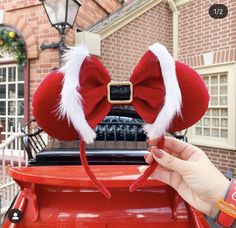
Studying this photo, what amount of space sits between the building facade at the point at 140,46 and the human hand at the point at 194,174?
13.6 ft

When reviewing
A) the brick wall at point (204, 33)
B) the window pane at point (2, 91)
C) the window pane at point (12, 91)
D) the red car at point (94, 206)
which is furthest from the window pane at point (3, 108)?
the red car at point (94, 206)

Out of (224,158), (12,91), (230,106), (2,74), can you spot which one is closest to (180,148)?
(230,106)

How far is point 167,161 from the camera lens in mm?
1077

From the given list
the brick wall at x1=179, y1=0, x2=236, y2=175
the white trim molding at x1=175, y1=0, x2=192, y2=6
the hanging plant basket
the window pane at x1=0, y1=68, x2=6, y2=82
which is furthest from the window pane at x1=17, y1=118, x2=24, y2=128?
the white trim molding at x1=175, y1=0, x2=192, y2=6

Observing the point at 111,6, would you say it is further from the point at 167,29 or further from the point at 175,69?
the point at 175,69

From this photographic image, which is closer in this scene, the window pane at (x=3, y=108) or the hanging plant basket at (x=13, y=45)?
the hanging plant basket at (x=13, y=45)

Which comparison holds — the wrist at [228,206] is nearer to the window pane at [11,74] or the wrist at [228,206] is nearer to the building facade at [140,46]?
the building facade at [140,46]

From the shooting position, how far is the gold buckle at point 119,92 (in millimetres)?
1033

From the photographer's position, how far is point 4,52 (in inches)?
220

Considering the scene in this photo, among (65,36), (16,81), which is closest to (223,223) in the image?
(65,36)

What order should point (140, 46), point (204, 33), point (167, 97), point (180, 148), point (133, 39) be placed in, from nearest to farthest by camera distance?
point (167, 97) → point (180, 148) → point (204, 33) → point (133, 39) → point (140, 46)

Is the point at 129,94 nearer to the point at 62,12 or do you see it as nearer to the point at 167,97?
the point at 167,97

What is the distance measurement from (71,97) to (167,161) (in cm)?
39

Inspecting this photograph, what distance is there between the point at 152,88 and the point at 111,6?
626 centimetres
